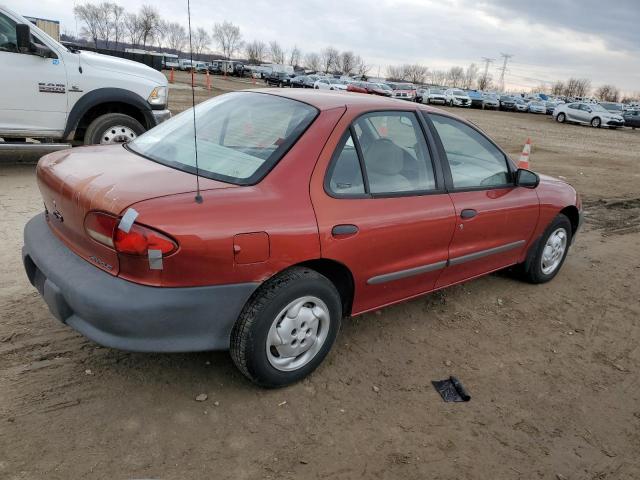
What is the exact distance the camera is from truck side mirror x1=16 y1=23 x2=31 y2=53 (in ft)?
20.1

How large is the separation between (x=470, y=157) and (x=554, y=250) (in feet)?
5.19

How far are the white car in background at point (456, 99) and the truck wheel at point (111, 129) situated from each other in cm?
3747

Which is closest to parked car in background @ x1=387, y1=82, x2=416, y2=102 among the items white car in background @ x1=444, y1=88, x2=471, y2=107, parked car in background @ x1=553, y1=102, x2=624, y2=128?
white car in background @ x1=444, y1=88, x2=471, y2=107

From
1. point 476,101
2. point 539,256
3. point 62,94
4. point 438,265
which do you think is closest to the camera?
point 438,265

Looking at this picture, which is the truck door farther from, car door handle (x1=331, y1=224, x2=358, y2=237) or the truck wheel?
car door handle (x1=331, y1=224, x2=358, y2=237)

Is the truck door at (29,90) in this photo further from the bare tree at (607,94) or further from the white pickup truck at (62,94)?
the bare tree at (607,94)

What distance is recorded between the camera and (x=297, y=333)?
113 inches

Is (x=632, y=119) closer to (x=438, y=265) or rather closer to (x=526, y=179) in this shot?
(x=526, y=179)

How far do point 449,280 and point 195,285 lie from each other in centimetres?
204

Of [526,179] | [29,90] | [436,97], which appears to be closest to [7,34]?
[29,90]

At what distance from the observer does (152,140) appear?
341cm

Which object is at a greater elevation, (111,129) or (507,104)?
(111,129)

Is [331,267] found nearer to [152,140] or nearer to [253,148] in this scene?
[253,148]

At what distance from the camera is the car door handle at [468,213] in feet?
11.8
